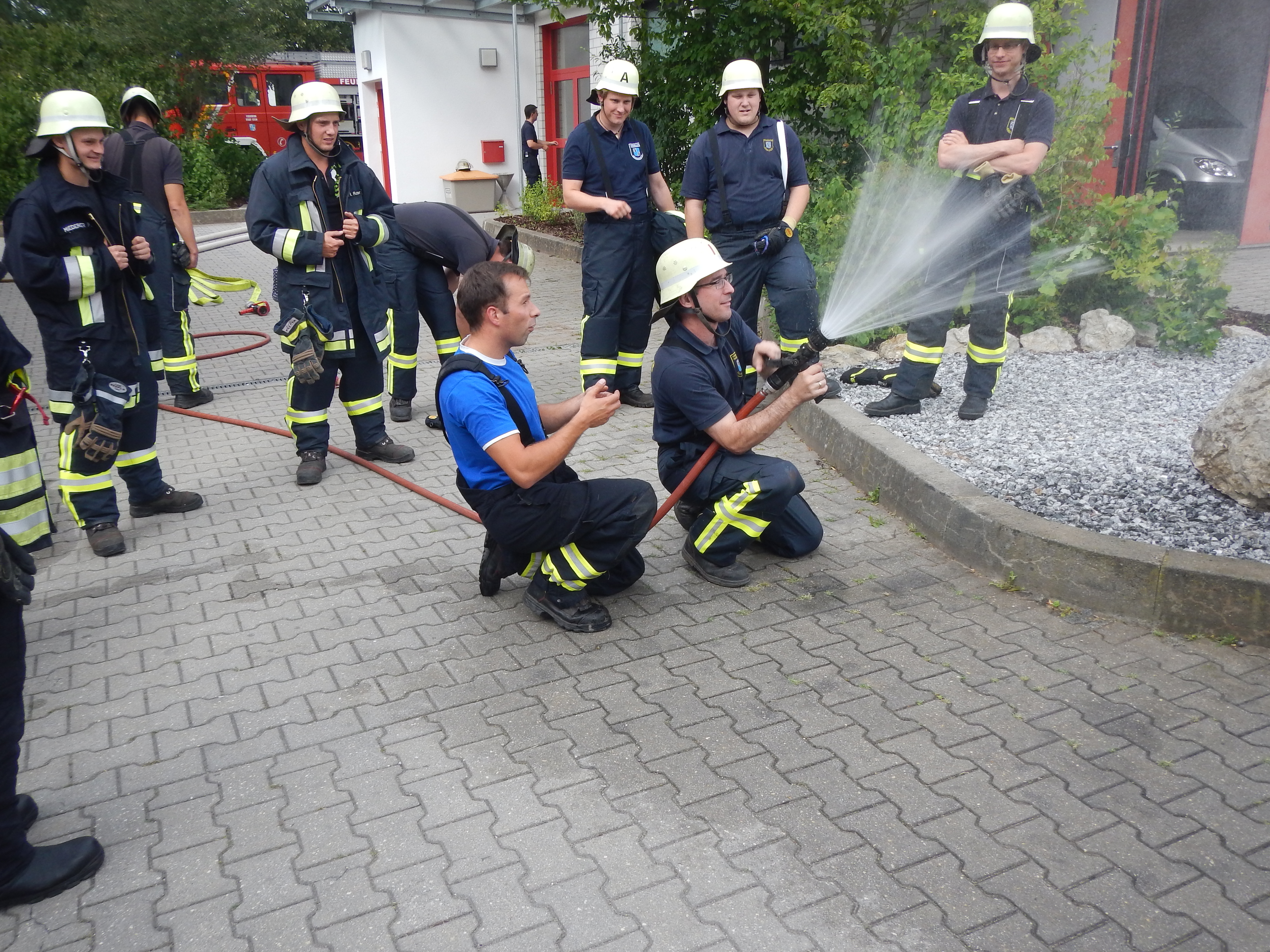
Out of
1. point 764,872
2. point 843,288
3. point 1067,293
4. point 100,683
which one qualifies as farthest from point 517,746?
point 1067,293

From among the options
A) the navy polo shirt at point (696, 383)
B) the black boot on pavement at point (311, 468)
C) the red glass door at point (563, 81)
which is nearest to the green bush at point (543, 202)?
the red glass door at point (563, 81)

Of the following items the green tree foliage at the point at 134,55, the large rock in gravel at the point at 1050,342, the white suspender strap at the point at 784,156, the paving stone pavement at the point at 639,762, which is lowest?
the paving stone pavement at the point at 639,762

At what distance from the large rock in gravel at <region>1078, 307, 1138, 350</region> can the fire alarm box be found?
53.8 feet

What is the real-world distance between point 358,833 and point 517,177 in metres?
20.4

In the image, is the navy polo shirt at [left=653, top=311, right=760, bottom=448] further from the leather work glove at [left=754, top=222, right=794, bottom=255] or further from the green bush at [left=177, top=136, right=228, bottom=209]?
the green bush at [left=177, top=136, right=228, bottom=209]

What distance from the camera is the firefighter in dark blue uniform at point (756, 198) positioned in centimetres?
627

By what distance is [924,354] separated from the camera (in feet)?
20.1

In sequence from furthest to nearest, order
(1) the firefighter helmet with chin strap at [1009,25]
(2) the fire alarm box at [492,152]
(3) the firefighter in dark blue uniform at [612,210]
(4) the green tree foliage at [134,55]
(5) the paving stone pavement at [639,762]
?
(2) the fire alarm box at [492,152] → (4) the green tree foliage at [134,55] → (3) the firefighter in dark blue uniform at [612,210] → (1) the firefighter helmet with chin strap at [1009,25] → (5) the paving stone pavement at [639,762]

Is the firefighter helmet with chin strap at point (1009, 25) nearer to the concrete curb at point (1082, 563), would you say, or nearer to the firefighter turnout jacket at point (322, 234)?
the concrete curb at point (1082, 563)

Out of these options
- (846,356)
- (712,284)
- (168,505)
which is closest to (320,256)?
(168,505)

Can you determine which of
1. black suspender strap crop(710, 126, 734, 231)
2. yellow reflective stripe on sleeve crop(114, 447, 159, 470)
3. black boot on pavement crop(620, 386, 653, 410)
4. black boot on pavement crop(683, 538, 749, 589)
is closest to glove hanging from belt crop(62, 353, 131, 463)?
yellow reflective stripe on sleeve crop(114, 447, 159, 470)

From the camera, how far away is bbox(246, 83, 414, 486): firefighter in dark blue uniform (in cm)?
565

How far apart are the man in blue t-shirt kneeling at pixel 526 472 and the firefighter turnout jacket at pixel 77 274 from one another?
212cm

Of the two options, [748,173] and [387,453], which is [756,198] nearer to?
[748,173]
